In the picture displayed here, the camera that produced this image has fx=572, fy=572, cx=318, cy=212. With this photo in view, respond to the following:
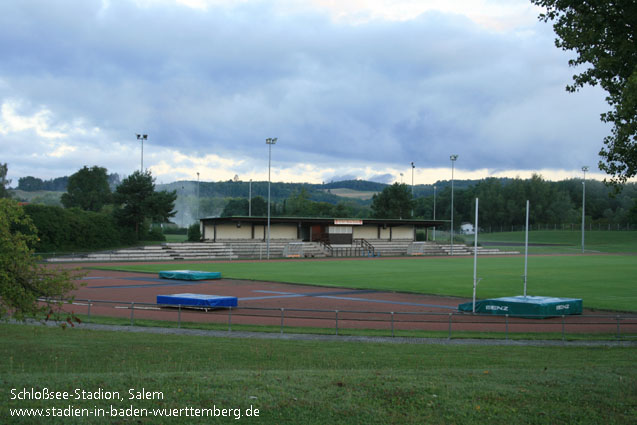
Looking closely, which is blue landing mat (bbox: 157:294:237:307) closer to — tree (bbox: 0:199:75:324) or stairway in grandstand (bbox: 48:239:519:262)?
tree (bbox: 0:199:75:324)

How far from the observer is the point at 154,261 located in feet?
204

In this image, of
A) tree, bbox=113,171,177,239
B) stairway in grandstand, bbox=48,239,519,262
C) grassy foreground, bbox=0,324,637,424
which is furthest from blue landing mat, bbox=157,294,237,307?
tree, bbox=113,171,177,239

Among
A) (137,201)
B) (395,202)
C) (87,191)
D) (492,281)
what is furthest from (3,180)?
(492,281)

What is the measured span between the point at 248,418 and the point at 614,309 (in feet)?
76.3

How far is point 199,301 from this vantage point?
81.6 feet

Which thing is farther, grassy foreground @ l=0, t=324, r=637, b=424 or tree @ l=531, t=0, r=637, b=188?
tree @ l=531, t=0, r=637, b=188

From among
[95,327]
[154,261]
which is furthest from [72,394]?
[154,261]

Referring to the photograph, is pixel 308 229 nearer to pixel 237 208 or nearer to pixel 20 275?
pixel 20 275

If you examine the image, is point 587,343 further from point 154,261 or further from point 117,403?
point 154,261

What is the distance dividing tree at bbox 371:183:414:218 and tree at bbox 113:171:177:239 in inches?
1989

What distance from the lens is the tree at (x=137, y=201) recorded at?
7638 centimetres

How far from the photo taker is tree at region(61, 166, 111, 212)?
12269 cm

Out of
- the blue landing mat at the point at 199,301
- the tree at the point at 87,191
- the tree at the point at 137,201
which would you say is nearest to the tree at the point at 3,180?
the tree at the point at 87,191

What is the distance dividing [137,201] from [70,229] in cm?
1101
